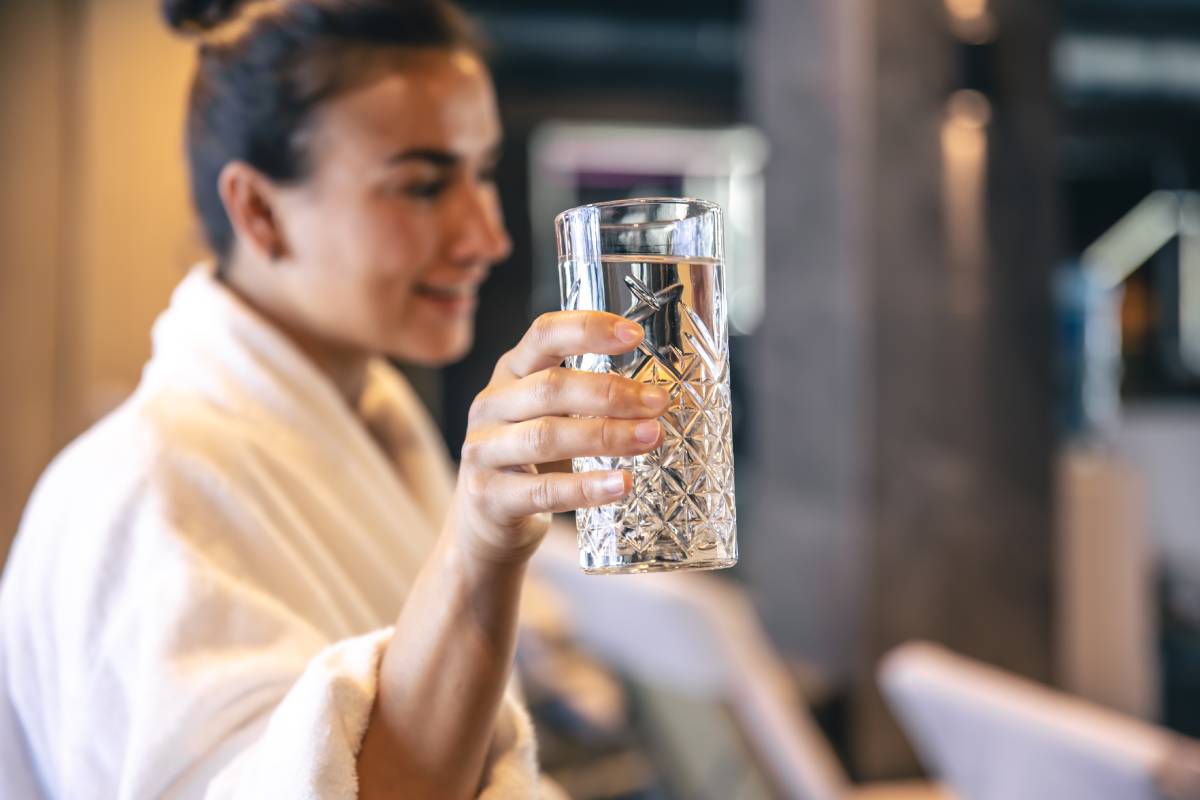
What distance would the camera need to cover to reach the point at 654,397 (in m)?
0.53

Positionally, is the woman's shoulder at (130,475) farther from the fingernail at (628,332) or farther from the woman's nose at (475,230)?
the fingernail at (628,332)

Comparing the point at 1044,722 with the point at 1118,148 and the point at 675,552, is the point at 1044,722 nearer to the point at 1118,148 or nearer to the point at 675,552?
the point at 675,552

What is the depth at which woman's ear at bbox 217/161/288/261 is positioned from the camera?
0.90m

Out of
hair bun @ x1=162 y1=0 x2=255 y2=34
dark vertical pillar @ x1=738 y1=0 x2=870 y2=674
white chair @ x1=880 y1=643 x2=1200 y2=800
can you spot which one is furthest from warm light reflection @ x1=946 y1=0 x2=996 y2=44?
hair bun @ x1=162 y1=0 x2=255 y2=34

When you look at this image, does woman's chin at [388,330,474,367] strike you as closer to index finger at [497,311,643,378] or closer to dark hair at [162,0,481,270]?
dark hair at [162,0,481,270]

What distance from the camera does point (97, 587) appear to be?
72 cm

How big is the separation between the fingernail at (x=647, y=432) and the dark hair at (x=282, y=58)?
1.53ft

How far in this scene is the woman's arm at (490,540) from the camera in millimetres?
527

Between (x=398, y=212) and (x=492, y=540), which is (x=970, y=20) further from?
(x=492, y=540)

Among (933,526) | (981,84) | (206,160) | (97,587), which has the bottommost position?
(933,526)

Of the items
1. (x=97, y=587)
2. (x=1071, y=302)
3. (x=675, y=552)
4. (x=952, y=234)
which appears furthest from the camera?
(x=1071, y=302)

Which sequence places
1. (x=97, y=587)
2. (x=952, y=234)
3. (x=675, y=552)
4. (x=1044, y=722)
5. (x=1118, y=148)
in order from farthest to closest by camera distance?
(x=1118, y=148)
(x=952, y=234)
(x=1044, y=722)
(x=97, y=587)
(x=675, y=552)

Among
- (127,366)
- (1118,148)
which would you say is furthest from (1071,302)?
(127,366)

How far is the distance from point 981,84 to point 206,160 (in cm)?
265
